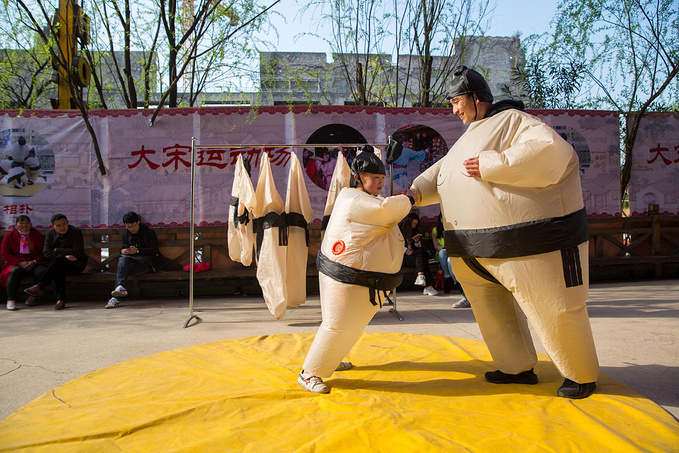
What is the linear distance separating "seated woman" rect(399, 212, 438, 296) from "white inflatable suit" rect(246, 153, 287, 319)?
2159 millimetres

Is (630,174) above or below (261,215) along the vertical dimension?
above

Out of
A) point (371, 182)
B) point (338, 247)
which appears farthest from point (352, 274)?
point (371, 182)

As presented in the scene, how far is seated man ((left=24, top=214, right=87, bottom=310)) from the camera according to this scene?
548 centimetres

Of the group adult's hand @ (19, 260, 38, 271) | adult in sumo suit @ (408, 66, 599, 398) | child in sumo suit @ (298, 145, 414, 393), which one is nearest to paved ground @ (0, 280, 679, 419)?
adult's hand @ (19, 260, 38, 271)

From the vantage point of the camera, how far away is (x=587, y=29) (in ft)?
25.8

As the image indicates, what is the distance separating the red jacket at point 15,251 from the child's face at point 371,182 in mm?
4607

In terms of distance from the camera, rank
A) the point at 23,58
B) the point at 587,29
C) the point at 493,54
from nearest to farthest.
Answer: the point at 587,29 → the point at 23,58 → the point at 493,54

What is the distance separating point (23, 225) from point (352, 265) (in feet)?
15.6

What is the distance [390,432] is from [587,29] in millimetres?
7975

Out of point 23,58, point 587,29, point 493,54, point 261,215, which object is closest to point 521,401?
point 261,215

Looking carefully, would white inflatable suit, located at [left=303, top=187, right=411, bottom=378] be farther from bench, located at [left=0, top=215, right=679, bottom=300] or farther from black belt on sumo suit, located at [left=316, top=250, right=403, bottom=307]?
bench, located at [left=0, top=215, right=679, bottom=300]

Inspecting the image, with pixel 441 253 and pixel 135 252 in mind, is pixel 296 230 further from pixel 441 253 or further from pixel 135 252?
pixel 135 252

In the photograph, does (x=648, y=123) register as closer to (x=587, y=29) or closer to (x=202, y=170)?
(x=587, y=29)

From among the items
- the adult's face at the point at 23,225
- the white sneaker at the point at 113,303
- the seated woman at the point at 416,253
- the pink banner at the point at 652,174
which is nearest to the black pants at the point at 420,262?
the seated woman at the point at 416,253
